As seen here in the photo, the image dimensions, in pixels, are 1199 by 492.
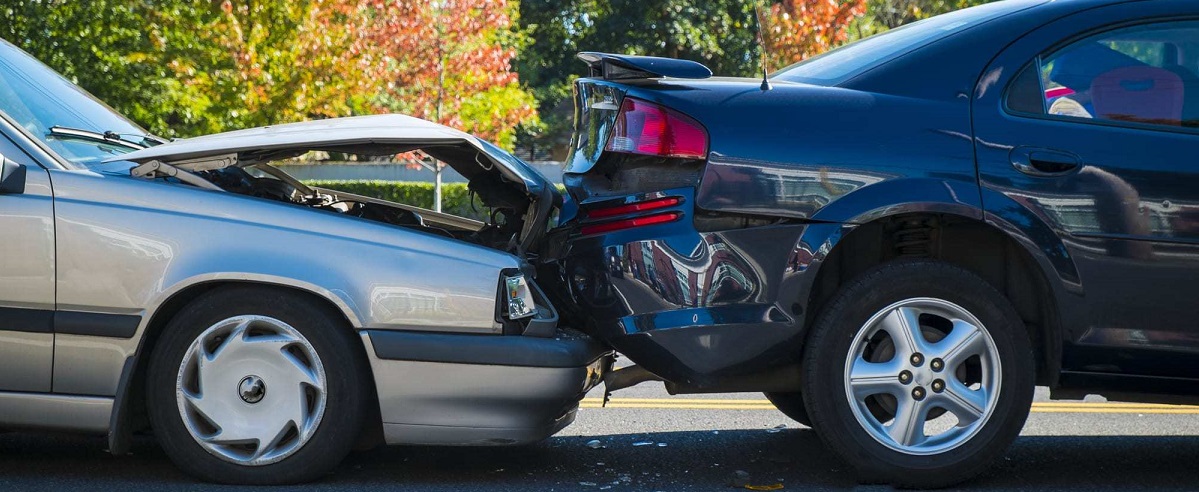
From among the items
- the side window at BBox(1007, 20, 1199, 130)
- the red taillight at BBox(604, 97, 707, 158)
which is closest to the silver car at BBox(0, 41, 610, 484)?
the red taillight at BBox(604, 97, 707, 158)

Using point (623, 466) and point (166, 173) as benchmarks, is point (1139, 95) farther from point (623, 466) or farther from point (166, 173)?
point (166, 173)

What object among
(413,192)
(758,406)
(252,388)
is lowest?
(413,192)

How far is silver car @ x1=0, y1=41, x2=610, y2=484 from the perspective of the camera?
3.79m

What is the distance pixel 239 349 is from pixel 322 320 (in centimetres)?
28

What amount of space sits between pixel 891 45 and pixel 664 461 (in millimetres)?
1692

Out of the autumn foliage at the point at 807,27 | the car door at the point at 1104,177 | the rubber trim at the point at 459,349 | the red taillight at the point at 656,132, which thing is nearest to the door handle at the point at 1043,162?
the car door at the point at 1104,177

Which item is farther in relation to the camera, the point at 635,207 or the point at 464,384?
the point at 635,207

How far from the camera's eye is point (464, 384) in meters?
3.82

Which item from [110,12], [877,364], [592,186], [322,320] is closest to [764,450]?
[877,364]

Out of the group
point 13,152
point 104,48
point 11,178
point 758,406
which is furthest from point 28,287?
point 104,48

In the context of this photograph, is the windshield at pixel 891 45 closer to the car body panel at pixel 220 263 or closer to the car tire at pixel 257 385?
the car body panel at pixel 220 263

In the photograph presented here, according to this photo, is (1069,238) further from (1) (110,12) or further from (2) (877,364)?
(1) (110,12)

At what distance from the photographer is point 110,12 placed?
1664 centimetres

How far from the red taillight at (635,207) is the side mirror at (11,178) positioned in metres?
1.78
